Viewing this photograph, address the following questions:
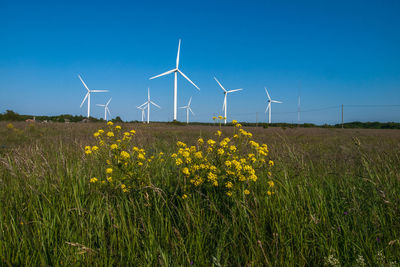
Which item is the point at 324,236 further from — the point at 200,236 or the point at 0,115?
the point at 0,115

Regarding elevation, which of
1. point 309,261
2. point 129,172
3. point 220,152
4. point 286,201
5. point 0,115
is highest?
point 0,115

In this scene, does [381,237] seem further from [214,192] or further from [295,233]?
[214,192]

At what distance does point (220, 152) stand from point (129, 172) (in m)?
1.18

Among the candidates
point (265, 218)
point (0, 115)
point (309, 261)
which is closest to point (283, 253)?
point (309, 261)

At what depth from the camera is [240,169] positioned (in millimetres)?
2701

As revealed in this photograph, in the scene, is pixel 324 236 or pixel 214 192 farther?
pixel 214 192

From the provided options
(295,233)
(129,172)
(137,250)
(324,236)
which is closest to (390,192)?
(324,236)

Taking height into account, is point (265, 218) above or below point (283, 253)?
above

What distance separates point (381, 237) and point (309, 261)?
884mm


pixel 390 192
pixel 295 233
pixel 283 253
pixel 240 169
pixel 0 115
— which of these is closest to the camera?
pixel 283 253

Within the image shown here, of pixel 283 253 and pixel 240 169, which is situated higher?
pixel 240 169

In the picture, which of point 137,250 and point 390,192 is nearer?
point 137,250

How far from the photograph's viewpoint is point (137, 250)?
2.12 meters

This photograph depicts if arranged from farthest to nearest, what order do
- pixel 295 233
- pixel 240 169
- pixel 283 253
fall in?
pixel 240 169 → pixel 295 233 → pixel 283 253
